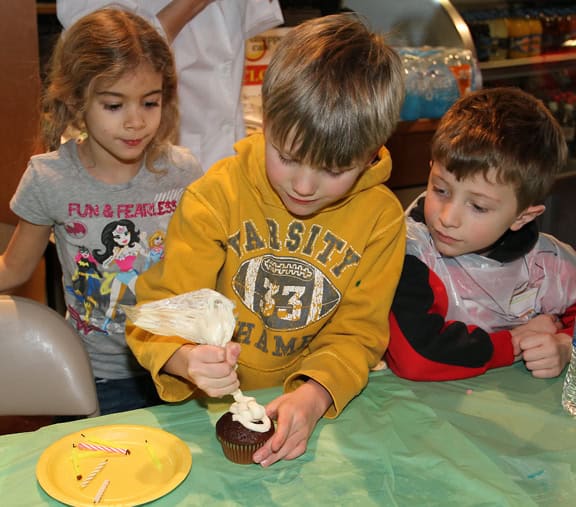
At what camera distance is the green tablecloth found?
105 centimetres

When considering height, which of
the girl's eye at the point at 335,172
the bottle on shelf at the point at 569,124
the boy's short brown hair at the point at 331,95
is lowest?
the bottle on shelf at the point at 569,124

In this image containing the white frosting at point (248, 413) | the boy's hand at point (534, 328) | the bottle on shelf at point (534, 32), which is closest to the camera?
the white frosting at point (248, 413)

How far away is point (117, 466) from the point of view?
1.10 m

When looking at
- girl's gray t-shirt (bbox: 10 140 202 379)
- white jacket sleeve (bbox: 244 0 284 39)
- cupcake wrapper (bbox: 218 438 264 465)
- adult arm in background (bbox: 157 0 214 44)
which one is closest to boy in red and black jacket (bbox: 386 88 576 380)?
cupcake wrapper (bbox: 218 438 264 465)

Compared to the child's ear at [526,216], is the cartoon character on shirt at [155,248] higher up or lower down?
lower down

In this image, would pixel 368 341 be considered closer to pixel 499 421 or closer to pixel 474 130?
pixel 499 421

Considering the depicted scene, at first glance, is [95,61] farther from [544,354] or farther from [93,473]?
[544,354]

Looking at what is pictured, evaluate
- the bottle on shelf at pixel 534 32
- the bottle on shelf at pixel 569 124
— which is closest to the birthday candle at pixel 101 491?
the bottle on shelf at pixel 534 32

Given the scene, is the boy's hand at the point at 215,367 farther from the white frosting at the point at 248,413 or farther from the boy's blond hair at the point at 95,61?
the boy's blond hair at the point at 95,61

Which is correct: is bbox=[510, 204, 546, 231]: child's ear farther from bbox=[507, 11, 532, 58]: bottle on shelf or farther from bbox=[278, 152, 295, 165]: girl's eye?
bbox=[507, 11, 532, 58]: bottle on shelf

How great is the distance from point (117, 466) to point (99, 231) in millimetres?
801

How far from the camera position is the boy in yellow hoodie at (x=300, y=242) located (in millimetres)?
1193

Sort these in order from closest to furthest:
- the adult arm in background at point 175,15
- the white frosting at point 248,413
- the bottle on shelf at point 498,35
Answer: the white frosting at point 248,413, the adult arm in background at point 175,15, the bottle on shelf at point 498,35

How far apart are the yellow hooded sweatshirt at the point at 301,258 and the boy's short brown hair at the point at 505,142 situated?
16cm
